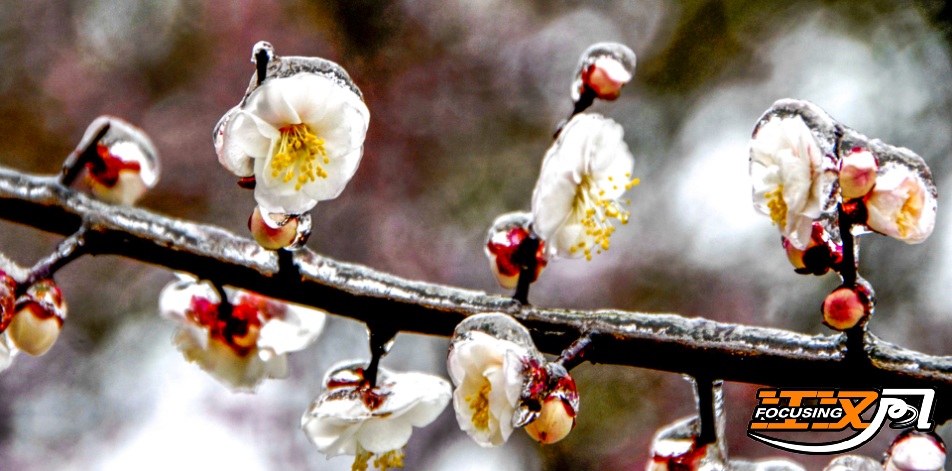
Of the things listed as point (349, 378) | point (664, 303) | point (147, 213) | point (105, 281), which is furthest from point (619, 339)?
point (105, 281)

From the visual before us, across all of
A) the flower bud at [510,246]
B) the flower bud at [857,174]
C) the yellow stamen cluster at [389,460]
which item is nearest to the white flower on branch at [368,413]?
the yellow stamen cluster at [389,460]

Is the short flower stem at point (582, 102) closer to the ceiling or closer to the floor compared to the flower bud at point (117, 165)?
closer to the floor

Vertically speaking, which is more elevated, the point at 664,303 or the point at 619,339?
the point at 664,303

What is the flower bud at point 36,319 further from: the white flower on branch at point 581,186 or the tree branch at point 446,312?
the white flower on branch at point 581,186

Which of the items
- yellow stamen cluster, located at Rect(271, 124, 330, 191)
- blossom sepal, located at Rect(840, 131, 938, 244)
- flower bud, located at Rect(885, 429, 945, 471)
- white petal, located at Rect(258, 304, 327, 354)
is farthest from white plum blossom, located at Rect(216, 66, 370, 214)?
flower bud, located at Rect(885, 429, 945, 471)

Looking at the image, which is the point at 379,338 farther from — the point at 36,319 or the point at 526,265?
the point at 36,319

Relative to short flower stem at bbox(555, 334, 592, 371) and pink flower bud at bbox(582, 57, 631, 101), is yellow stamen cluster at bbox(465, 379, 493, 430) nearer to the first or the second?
short flower stem at bbox(555, 334, 592, 371)

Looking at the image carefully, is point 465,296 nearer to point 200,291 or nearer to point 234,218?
point 200,291
